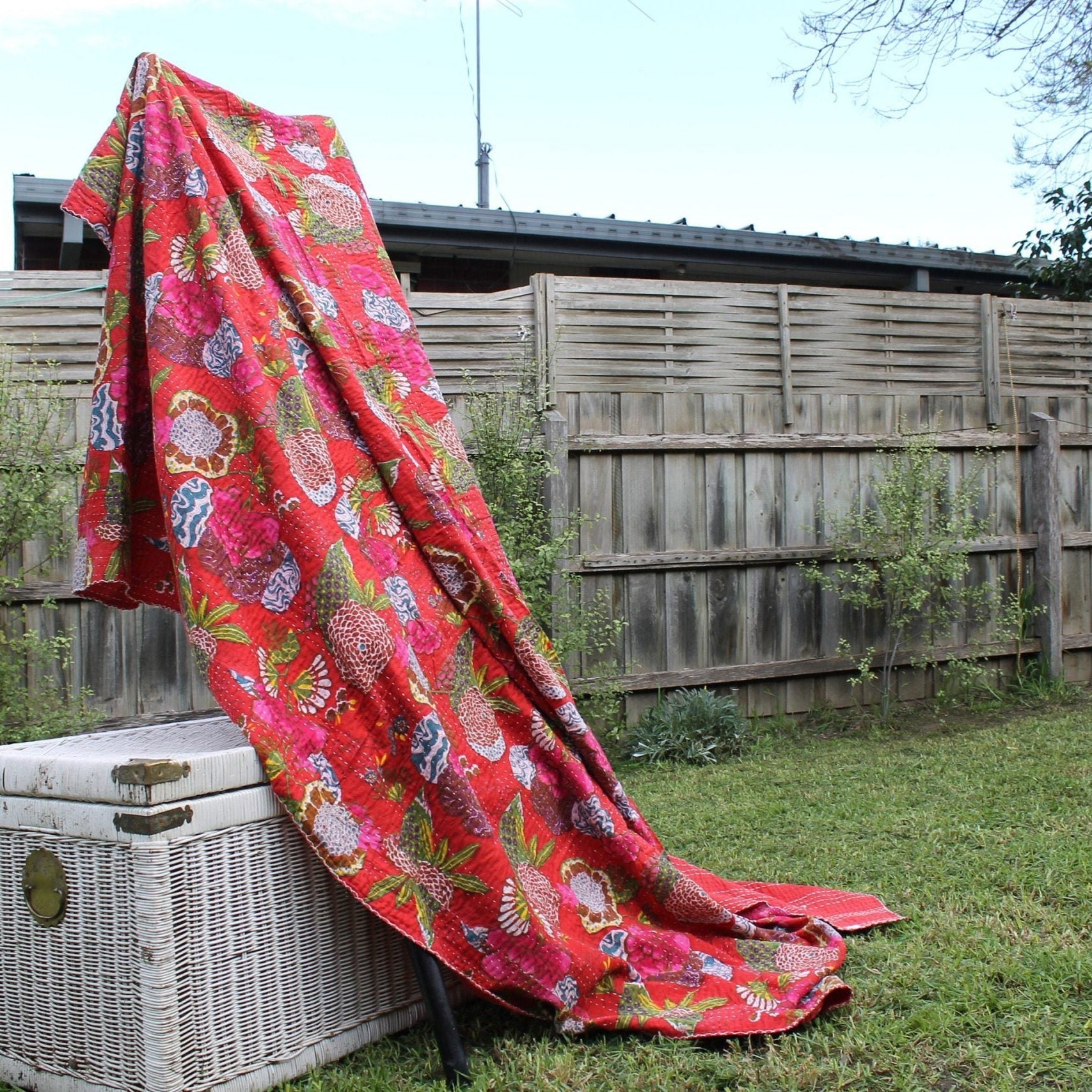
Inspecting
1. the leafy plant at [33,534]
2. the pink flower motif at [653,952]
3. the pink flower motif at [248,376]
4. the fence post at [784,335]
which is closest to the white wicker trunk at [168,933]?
the pink flower motif at [653,952]

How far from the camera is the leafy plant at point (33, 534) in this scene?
14.1 feet

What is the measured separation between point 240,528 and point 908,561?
4.49m

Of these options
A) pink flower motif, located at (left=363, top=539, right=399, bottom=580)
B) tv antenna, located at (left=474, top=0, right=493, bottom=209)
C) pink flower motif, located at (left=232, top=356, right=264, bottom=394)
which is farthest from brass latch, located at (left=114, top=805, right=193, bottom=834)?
tv antenna, located at (left=474, top=0, right=493, bottom=209)

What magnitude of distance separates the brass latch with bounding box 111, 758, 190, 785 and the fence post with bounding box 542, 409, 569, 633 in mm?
3503

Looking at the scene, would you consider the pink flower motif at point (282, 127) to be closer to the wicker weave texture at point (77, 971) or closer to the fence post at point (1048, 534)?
the wicker weave texture at point (77, 971)

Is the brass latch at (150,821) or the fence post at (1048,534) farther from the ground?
the fence post at (1048,534)

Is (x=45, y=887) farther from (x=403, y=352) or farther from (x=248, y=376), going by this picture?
(x=403, y=352)

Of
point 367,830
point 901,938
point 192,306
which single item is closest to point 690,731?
point 901,938

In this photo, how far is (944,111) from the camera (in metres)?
7.09

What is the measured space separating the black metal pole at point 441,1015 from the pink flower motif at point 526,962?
4.4 inches

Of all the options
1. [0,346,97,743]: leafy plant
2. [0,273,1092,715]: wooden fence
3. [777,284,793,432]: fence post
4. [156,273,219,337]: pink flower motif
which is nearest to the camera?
[156,273,219,337]: pink flower motif

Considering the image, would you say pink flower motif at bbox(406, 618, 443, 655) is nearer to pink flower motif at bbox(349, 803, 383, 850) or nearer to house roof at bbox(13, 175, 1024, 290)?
pink flower motif at bbox(349, 803, 383, 850)

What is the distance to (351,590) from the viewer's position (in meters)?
2.16

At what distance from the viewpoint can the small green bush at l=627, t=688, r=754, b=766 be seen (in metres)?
5.44
